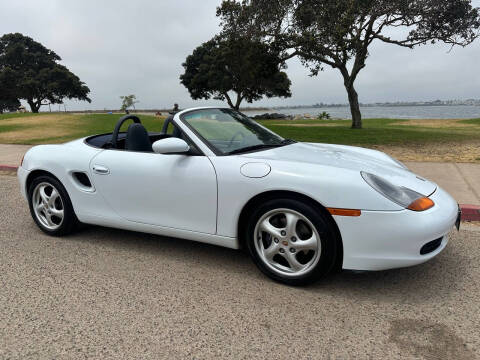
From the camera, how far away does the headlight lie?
266 centimetres

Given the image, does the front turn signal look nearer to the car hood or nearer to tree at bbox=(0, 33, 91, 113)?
the car hood

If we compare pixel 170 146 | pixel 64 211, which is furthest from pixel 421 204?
pixel 64 211

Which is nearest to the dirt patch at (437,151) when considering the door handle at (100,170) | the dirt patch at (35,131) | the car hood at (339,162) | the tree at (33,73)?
the car hood at (339,162)

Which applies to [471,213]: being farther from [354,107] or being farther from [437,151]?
[354,107]

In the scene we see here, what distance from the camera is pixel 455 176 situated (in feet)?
22.0

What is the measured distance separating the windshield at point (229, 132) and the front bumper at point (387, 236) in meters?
1.18

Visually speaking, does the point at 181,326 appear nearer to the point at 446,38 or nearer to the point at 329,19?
the point at 329,19

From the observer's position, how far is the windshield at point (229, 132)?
338 cm

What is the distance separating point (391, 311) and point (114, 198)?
99.5 inches

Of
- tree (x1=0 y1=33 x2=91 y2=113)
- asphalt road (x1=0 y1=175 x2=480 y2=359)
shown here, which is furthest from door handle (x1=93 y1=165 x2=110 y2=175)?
tree (x1=0 y1=33 x2=91 y2=113)

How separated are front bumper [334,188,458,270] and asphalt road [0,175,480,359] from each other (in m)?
0.31

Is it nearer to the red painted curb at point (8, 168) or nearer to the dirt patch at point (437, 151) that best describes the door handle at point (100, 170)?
the red painted curb at point (8, 168)

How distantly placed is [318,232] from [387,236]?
46cm

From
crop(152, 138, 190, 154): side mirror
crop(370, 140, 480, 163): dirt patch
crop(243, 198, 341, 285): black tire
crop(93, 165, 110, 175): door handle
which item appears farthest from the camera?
crop(370, 140, 480, 163): dirt patch
